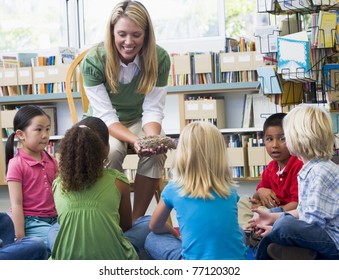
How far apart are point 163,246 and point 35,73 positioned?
3468 millimetres

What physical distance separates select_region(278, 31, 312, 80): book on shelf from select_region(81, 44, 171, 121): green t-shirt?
0.50 m

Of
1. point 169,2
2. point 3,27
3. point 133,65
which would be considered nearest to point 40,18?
point 3,27

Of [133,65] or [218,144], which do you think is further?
[133,65]

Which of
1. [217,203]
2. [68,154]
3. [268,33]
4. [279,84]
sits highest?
[268,33]

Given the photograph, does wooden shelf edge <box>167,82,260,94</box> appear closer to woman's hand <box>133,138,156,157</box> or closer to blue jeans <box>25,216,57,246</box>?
woman's hand <box>133,138,156,157</box>

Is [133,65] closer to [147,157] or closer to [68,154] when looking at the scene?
[147,157]

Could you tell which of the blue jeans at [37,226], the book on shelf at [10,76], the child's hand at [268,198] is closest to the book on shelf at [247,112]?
the book on shelf at [10,76]

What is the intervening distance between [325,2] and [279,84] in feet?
1.34

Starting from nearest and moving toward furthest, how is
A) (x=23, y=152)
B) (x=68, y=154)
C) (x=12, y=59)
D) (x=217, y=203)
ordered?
(x=217, y=203) → (x=68, y=154) → (x=23, y=152) → (x=12, y=59)

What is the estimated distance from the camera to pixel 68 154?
84.7 inches

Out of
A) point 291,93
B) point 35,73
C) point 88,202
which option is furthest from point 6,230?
point 35,73

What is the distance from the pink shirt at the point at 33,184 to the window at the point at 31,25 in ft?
10.9

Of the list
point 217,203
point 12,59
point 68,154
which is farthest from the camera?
point 12,59

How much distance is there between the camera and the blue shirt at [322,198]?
2.04 meters
